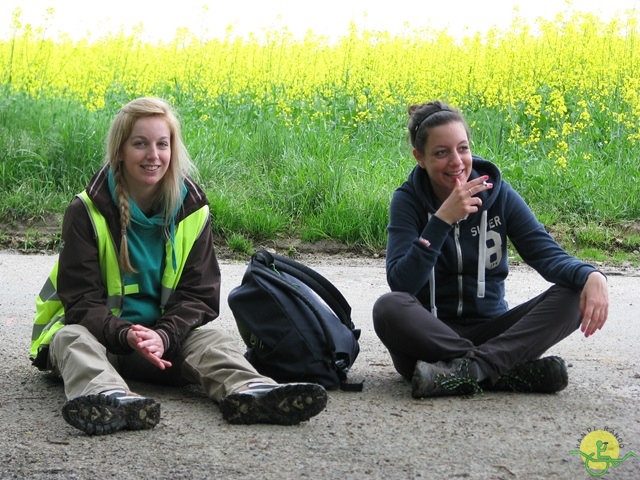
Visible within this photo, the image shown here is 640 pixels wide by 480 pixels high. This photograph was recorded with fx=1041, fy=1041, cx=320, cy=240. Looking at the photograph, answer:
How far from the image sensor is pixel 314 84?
10.6m

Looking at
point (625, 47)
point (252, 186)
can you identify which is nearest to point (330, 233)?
point (252, 186)

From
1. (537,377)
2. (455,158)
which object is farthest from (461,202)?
(537,377)

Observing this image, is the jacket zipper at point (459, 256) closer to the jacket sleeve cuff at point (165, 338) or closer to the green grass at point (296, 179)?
the jacket sleeve cuff at point (165, 338)

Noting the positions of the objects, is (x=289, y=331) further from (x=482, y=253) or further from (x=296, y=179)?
(x=296, y=179)

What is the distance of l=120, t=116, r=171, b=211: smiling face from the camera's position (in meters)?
3.88

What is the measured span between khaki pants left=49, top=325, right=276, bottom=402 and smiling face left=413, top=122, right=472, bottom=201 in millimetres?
1042

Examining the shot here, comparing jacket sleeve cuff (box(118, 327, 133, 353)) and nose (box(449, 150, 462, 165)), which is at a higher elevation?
nose (box(449, 150, 462, 165))

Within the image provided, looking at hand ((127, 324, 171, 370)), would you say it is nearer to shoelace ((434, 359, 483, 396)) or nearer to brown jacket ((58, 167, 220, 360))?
brown jacket ((58, 167, 220, 360))

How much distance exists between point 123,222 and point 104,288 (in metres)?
0.25

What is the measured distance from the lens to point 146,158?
3877 mm

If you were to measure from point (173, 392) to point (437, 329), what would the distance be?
1.03m

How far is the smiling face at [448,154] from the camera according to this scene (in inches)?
158

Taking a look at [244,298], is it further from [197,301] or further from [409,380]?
[409,380]

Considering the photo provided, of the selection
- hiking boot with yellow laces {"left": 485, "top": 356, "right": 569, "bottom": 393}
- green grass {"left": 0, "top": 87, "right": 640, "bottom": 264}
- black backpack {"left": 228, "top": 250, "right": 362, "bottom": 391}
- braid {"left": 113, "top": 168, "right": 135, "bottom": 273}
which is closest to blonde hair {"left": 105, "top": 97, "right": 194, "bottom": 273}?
braid {"left": 113, "top": 168, "right": 135, "bottom": 273}
